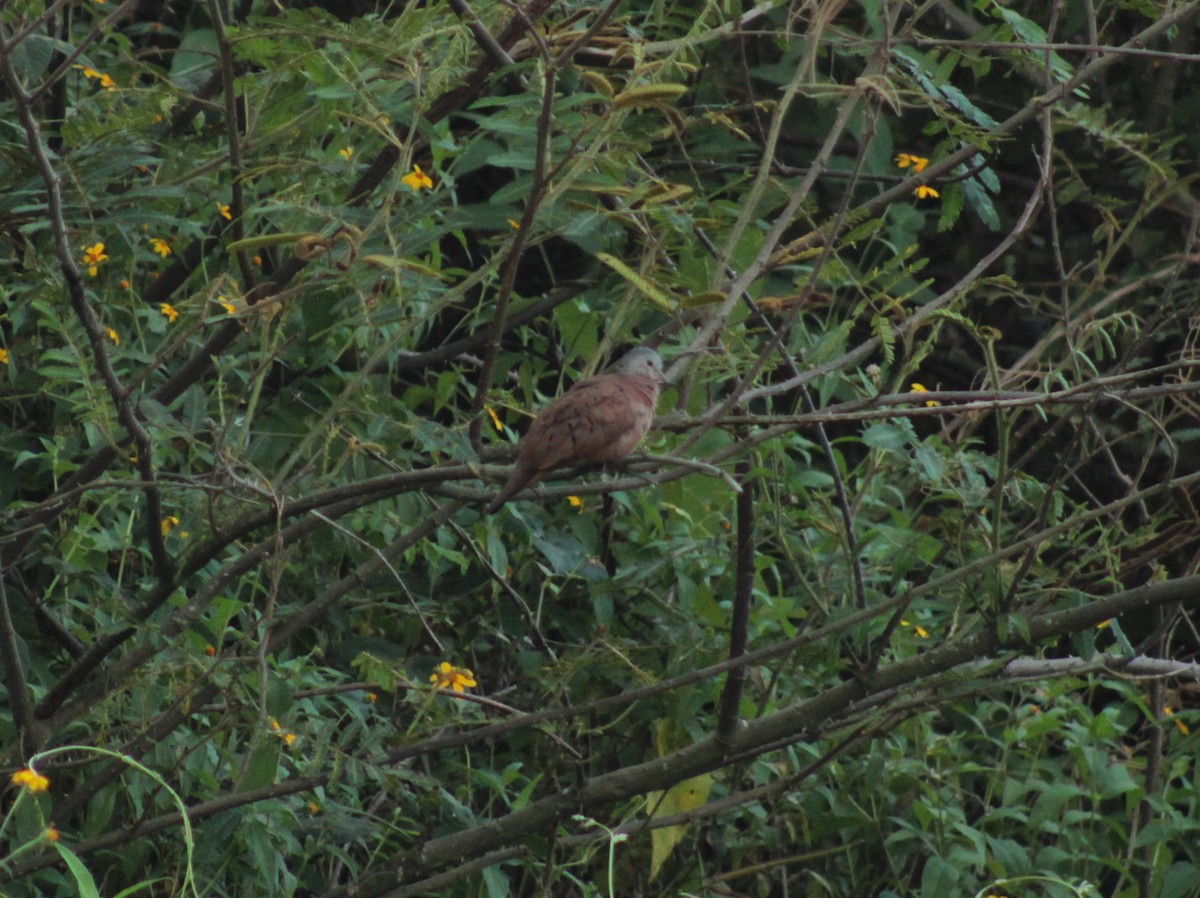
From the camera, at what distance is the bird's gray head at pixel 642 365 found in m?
3.34

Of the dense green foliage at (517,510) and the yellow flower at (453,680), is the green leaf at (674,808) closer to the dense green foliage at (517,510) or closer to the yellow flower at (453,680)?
the dense green foliage at (517,510)

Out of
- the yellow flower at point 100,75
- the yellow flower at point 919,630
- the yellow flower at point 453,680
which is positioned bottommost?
the yellow flower at point 919,630

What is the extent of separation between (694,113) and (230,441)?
1984 millimetres

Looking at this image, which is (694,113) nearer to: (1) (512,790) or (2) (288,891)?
(1) (512,790)

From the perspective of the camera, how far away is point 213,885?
10.4ft

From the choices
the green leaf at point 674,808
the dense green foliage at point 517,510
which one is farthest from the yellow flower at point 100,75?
the green leaf at point 674,808

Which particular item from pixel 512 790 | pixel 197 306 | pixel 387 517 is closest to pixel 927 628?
pixel 512 790

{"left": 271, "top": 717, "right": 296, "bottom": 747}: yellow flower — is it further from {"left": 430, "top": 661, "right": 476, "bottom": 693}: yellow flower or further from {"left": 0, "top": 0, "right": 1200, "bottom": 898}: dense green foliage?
{"left": 430, "top": 661, "right": 476, "bottom": 693}: yellow flower

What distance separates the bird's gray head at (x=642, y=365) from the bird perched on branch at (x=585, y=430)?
7 centimetres

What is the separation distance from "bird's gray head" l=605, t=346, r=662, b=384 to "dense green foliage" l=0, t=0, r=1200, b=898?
0.10 m

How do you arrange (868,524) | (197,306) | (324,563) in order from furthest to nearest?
(868,524)
(324,563)
(197,306)

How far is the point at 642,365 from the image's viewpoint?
3.38 m

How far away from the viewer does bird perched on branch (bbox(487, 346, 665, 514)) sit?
10.0 ft

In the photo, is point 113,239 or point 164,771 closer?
point 164,771
